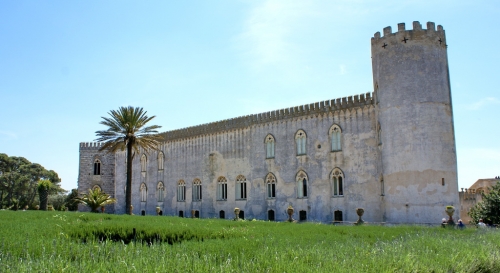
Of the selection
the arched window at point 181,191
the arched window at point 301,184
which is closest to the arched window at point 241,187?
the arched window at point 301,184

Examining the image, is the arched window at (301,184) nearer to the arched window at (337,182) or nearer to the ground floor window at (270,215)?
the arched window at (337,182)

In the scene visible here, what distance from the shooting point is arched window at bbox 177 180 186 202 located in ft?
131

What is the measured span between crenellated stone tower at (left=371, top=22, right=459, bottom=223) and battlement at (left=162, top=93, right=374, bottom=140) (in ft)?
6.65

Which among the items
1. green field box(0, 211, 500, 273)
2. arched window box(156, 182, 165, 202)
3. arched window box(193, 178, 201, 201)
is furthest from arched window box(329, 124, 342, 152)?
arched window box(156, 182, 165, 202)

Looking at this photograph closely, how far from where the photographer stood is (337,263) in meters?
7.95

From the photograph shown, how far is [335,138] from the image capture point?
30391 millimetres

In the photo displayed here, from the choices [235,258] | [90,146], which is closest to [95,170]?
[90,146]

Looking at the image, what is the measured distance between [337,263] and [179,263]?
2.69 m

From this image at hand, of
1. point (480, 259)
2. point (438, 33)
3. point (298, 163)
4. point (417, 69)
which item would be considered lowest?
point (480, 259)

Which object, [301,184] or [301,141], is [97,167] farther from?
[301,184]

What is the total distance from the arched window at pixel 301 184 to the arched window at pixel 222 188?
7275 mm

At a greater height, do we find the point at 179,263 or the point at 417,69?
the point at 417,69

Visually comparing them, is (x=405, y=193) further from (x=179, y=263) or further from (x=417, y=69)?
(x=179, y=263)

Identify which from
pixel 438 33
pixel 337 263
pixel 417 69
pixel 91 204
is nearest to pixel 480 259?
pixel 337 263
